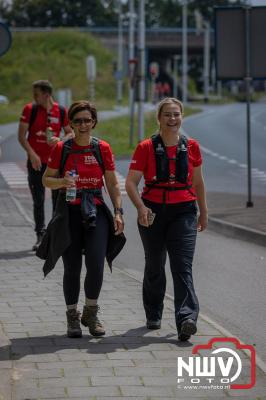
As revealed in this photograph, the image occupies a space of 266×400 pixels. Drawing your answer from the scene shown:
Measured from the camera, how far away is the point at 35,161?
1309 centimetres

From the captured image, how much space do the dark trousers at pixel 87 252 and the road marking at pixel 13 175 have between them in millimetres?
15682

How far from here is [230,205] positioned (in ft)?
62.5

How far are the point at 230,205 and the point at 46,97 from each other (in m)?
6.55

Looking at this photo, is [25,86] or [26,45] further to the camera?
[26,45]

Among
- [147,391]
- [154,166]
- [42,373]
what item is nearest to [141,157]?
[154,166]

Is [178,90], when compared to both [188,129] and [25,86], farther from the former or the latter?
[188,129]

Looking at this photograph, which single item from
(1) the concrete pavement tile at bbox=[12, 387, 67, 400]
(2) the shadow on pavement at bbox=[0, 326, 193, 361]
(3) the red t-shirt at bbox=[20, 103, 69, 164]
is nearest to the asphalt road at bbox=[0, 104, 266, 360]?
(2) the shadow on pavement at bbox=[0, 326, 193, 361]

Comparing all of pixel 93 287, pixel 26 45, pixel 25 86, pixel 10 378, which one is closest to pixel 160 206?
pixel 93 287

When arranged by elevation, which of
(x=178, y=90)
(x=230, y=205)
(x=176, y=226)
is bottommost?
(x=178, y=90)

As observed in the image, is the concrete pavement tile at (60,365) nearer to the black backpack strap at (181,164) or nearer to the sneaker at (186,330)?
the sneaker at (186,330)

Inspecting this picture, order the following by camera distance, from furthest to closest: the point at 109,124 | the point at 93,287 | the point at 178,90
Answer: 1. the point at 178,90
2. the point at 109,124
3. the point at 93,287

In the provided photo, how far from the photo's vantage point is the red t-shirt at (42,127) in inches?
522

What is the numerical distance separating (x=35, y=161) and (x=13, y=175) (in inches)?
558

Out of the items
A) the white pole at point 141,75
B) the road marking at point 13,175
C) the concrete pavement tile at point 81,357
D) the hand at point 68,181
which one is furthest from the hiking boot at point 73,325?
the white pole at point 141,75
